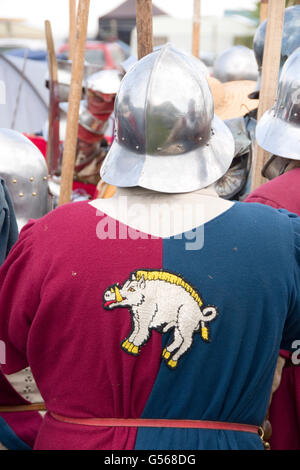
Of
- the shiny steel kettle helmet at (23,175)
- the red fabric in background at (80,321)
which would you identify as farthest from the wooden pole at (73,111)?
the red fabric in background at (80,321)

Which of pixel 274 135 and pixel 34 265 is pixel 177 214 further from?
pixel 274 135

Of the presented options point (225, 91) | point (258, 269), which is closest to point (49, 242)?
point (258, 269)

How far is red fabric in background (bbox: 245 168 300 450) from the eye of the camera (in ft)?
8.18

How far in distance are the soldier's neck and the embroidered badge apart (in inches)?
5.4

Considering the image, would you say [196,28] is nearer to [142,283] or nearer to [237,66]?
[237,66]

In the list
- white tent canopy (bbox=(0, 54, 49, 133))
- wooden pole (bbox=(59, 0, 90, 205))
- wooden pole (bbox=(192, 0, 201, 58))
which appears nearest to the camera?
wooden pole (bbox=(59, 0, 90, 205))

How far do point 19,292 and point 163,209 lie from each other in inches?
19.1

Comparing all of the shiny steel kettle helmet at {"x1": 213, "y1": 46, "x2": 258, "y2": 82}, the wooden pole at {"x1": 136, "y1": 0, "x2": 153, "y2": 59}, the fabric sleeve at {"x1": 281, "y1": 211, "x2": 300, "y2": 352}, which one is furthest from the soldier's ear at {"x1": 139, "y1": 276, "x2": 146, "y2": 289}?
the shiny steel kettle helmet at {"x1": 213, "y1": 46, "x2": 258, "y2": 82}

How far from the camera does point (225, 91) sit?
495cm

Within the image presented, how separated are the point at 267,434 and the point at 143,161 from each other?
1044 mm

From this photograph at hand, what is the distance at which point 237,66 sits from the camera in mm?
6801

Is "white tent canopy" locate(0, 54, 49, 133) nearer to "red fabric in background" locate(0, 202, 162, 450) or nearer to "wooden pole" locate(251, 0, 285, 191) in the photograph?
"wooden pole" locate(251, 0, 285, 191)

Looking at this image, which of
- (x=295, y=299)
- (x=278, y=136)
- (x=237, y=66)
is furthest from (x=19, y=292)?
(x=237, y=66)

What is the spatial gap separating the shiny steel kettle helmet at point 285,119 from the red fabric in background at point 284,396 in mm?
269
